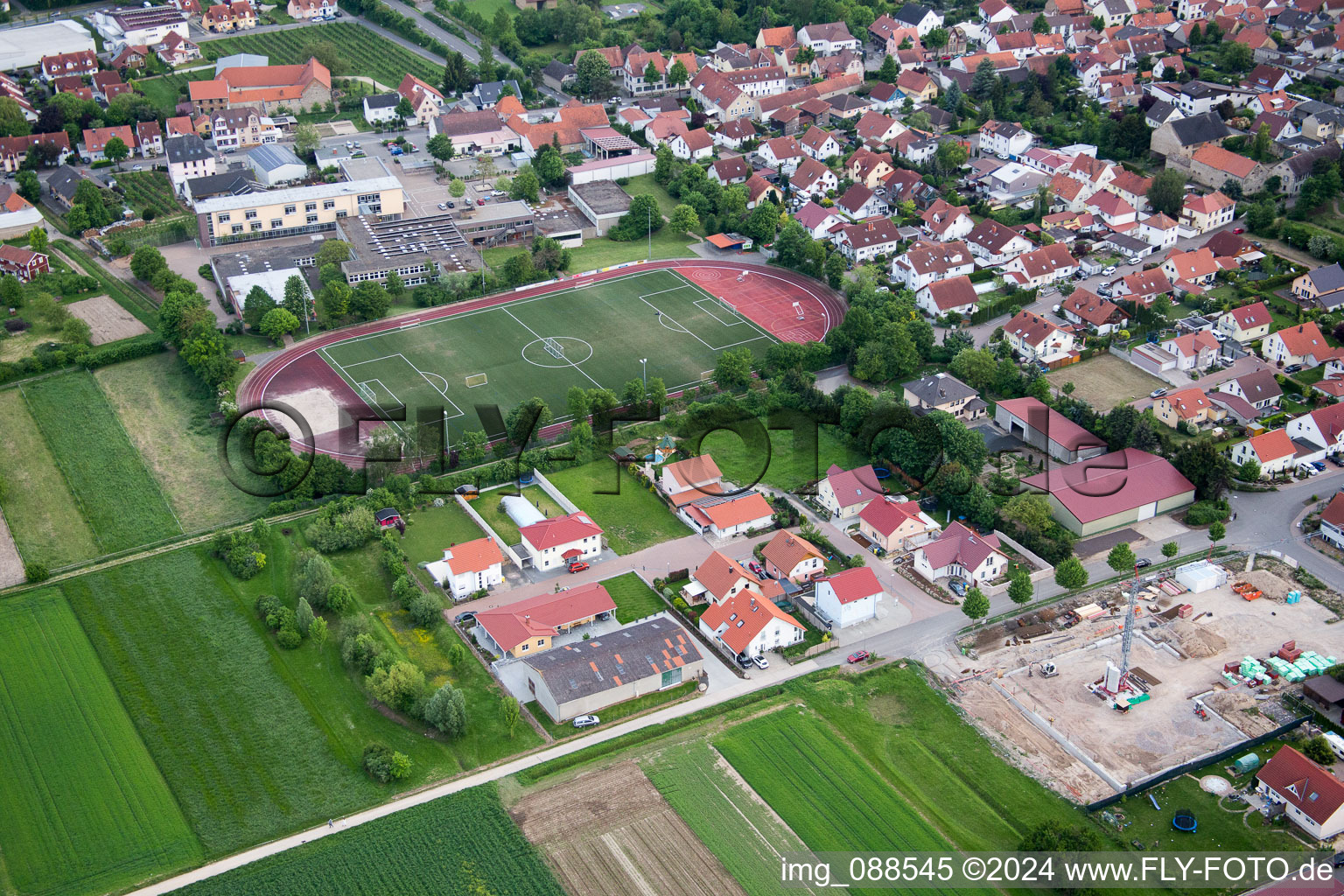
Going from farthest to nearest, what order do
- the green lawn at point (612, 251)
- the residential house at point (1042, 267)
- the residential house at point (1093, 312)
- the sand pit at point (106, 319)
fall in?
the green lawn at point (612, 251), the residential house at point (1042, 267), the sand pit at point (106, 319), the residential house at point (1093, 312)

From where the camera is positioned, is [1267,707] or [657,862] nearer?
[657,862]

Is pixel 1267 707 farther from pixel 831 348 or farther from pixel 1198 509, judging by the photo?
pixel 831 348

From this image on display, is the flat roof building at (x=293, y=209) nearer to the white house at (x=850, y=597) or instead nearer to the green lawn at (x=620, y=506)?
the green lawn at (x=620, y=506)

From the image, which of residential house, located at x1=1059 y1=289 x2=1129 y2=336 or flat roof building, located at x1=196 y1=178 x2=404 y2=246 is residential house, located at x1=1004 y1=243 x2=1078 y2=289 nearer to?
residential house, located at x1=1059 y1=289 x2=1129 y2=336

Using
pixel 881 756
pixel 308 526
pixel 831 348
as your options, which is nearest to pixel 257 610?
pixel 308 526

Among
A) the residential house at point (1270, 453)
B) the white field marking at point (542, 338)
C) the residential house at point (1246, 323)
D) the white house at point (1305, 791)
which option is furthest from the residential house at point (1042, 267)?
the white house at point (1305, 791)
